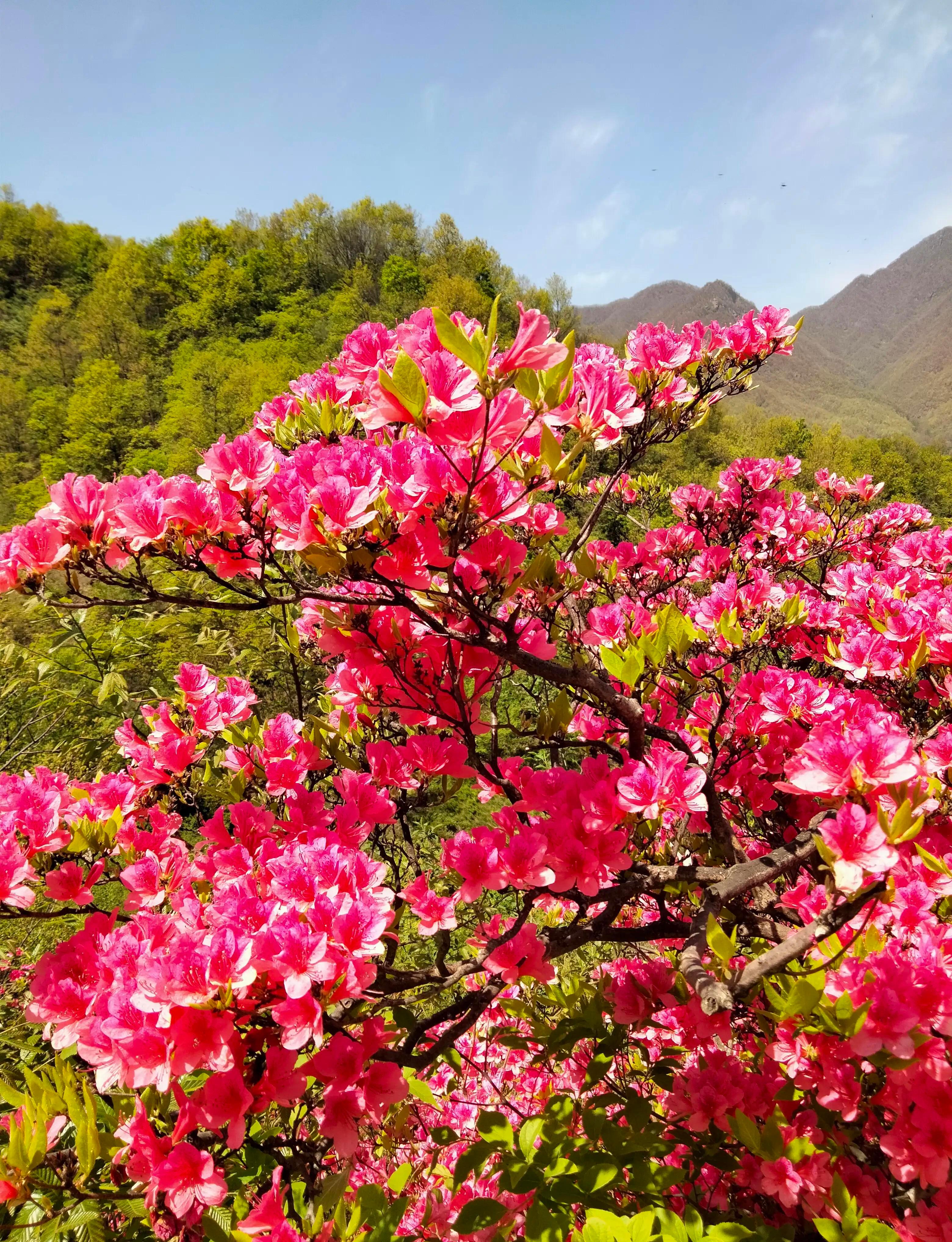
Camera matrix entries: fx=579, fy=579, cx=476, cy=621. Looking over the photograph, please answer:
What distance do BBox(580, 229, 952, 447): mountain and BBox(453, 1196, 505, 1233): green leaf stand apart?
3942 centimetres

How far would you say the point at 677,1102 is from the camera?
4.24 ft

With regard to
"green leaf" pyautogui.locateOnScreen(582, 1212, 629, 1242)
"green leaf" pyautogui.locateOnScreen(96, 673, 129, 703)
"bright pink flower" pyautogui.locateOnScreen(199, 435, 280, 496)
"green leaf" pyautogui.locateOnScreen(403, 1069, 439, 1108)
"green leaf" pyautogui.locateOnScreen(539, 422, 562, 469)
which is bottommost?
"green leaf" pyautogui.locateOnScreen(403, 1069, 439, 1108)

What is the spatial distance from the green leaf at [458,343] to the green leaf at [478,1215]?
4.47ft

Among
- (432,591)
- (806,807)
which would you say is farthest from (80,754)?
(806,807)

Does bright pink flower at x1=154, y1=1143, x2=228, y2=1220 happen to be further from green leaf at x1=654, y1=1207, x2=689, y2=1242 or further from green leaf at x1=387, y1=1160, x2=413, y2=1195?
green leaf at x1=654, y1=1207, x2=689, y2=1242

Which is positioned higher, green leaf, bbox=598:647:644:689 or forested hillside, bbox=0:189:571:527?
forested hillside, bbox=0:189:571:527

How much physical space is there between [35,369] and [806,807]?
3410cm

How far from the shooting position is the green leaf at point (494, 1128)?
1.13 meters

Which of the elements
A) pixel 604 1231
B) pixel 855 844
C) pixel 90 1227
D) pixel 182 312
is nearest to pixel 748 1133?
pixel 604 1231

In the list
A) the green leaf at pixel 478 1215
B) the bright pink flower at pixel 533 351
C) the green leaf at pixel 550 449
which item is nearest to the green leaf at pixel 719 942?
the green leaf at pixel 478 1215

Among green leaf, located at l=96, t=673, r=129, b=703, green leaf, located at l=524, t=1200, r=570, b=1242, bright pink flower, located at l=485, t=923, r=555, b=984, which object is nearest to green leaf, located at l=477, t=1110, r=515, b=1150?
green leaf, located at l=524, t=1200, r=570, b=1242

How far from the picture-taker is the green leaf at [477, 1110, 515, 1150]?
113 cm

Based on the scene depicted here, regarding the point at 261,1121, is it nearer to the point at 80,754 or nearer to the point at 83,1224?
the point at 83,1224

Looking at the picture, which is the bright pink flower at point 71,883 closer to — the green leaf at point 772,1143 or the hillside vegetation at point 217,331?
the green leaf at point 772,1143
